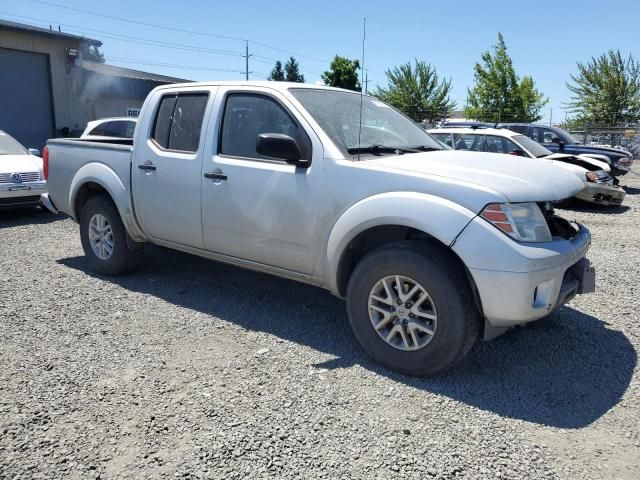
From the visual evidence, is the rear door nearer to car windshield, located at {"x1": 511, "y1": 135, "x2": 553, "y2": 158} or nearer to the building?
car windshield, located at {"x1": 511, "y1": 135, "x2": 553, "y2": 158}

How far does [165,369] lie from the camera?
3.67 meters

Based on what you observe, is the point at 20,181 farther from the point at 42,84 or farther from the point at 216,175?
the point at 42,84

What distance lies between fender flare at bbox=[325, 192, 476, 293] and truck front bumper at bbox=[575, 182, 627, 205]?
28.1 ft

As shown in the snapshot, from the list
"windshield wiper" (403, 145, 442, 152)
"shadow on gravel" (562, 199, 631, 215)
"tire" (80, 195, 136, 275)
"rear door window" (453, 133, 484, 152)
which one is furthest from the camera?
"rear door window" (453, 133, 484, 152)

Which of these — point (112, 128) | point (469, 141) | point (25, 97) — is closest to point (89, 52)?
point (25, 97)

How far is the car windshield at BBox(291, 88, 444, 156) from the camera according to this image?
13.4 feet

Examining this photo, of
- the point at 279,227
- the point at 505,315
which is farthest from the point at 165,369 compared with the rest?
the point at 505,315

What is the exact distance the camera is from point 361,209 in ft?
11.9

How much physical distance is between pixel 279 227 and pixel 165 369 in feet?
4.20

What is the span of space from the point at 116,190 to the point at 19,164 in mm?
5273

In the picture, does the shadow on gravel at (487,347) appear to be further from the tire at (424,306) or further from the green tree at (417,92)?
the green tree at (417,92)

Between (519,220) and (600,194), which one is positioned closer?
(519,220)

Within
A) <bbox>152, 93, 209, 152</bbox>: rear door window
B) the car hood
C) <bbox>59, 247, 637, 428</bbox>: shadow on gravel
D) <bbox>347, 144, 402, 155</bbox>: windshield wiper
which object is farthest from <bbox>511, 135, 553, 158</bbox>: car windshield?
Result: the car hood

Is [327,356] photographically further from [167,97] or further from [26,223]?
[26,223]
